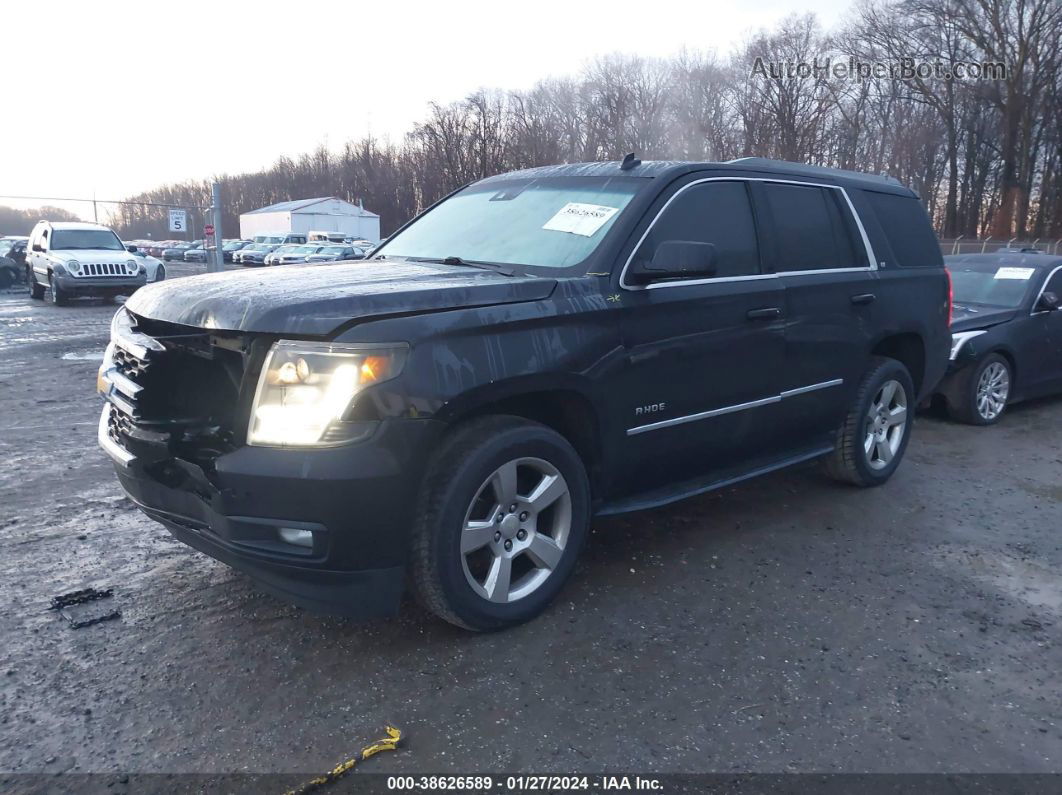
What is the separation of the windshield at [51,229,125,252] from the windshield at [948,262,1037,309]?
57.5ft

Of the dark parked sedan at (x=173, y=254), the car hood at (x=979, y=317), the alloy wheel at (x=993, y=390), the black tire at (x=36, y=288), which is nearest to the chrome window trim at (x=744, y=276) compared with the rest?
the car hood at (x=979, y=317)

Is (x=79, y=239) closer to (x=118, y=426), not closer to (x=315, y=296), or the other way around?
(x=118, y=426)

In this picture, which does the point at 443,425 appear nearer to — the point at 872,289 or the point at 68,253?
the point at 872,289

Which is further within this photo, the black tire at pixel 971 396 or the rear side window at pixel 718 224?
the black tire at pixel 971 396

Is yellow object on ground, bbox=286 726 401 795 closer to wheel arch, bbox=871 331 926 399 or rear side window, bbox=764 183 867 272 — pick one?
rear side window, bbox=764 183 867 272

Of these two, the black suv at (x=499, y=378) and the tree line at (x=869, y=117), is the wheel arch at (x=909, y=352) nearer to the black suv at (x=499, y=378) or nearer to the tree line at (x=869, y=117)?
the black suv at (x=499, y=378)

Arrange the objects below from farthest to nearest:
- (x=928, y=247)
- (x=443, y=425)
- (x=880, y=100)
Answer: (x=880, y=100) < (x=928, y=247) < (x=443, y=425)

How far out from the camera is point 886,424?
5402mm

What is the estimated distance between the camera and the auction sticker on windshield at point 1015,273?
803 centimetres

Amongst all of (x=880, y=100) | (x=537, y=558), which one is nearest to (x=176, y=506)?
(x=537, y=558)

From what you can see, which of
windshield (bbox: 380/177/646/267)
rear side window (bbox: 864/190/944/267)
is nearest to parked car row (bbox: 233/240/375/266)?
rear side window (bbox: 864/190/944/267)

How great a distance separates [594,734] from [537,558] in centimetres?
86

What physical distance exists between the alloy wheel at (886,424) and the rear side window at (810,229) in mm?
860

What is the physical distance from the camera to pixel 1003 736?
2836 mm
